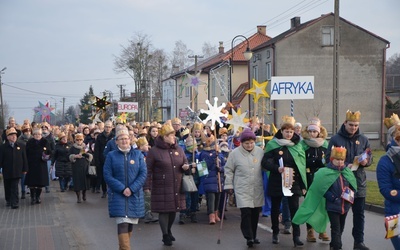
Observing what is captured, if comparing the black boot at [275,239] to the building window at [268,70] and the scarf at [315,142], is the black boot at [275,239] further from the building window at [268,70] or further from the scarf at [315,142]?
the building window at [268,70]

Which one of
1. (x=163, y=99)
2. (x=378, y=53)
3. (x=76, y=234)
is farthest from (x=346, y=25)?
(x=163, y=99)

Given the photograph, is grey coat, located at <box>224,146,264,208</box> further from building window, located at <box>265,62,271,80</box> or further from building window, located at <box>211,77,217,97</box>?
building window, located at <box>211,77,217,97</box>

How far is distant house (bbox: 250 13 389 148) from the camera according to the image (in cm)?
4144

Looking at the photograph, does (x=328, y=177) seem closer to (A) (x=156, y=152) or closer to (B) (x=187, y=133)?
(A) (x=156, y=152)

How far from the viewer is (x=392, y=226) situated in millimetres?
6121

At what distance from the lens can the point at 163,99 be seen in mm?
87750

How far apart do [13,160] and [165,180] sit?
6.21 meters

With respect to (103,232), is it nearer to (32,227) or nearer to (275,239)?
(32,227)

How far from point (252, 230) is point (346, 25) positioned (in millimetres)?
A: 35468

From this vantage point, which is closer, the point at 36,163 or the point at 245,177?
the point at 245,177

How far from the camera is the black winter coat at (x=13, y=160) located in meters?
13.6

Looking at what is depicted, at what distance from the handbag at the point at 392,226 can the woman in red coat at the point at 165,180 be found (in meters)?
3.64

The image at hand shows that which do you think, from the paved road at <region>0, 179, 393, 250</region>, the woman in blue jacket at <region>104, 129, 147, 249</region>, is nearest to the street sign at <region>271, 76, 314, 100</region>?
the paved road at <region>0, 179, 393, 250</region>

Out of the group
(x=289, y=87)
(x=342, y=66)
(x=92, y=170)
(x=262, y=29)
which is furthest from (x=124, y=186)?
(x=262, y=29)
